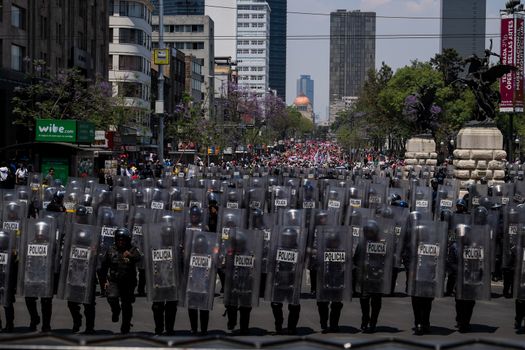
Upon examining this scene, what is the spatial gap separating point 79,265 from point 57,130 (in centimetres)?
2510

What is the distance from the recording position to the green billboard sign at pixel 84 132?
3644cm

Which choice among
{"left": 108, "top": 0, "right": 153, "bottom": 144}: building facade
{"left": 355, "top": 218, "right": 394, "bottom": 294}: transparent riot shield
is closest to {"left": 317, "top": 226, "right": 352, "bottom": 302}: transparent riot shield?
→ {"left": 355, "top": 218, "right": 394, "bottom": 294}: transparent riot shield

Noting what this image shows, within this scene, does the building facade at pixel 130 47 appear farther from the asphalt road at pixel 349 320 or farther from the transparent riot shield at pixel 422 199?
the asphalt road at pixel 349 320

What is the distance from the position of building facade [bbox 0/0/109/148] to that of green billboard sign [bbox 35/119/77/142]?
1333 cm

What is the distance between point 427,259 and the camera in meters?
12.5

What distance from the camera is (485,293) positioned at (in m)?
12.5

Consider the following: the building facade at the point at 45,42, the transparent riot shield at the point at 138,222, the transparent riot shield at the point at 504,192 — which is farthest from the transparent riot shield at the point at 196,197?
the building facade at the point at 45,42

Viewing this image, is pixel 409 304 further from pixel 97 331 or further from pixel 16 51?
pixel 16 51

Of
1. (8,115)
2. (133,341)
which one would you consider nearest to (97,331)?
(133,341)

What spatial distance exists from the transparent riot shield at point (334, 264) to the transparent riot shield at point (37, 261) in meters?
3.62

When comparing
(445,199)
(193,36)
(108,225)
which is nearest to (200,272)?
(108,225)

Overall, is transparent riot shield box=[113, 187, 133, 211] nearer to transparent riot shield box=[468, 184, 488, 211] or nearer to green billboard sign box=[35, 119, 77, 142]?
transparent riot shield box=[468, 184, 488, 211]

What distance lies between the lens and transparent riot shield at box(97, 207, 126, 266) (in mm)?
14836

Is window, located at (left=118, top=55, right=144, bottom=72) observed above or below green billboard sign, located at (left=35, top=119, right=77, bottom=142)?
above
